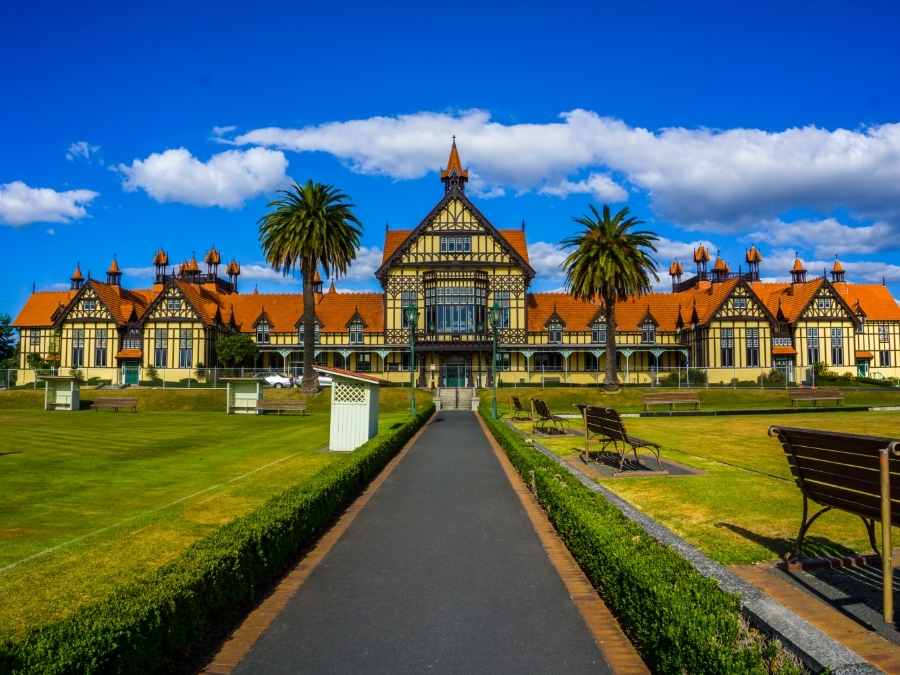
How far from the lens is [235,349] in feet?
203

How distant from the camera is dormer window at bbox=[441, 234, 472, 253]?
61438 millimetres

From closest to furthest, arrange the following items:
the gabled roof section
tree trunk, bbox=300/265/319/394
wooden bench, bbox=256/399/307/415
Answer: wooden bench, bbox=256/399/307/415 < tree trunk, bbox=300/265/319/394 < the gabled roof section

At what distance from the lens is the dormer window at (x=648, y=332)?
65562 mm

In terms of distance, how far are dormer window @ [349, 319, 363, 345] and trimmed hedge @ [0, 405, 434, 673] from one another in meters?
55.1

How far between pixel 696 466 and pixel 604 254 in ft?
119

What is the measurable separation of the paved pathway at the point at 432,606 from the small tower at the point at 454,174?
56.7 metres

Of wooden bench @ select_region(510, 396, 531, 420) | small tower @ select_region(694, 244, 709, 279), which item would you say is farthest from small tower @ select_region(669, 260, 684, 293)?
wooden bench @ select_region(510, 396, 531, 420)

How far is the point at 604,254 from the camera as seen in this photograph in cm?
5012

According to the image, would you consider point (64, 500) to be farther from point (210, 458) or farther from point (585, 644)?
point (585, 644)

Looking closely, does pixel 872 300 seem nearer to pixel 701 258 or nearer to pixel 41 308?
pixel 701 258

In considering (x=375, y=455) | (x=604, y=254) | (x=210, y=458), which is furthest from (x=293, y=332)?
(x=375, y=455)

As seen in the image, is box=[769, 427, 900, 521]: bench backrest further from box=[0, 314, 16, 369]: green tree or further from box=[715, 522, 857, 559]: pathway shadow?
box=[0, 314, 16, 369]: green tree

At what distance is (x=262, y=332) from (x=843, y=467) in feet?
212

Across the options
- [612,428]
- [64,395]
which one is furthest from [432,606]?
[64,395]
